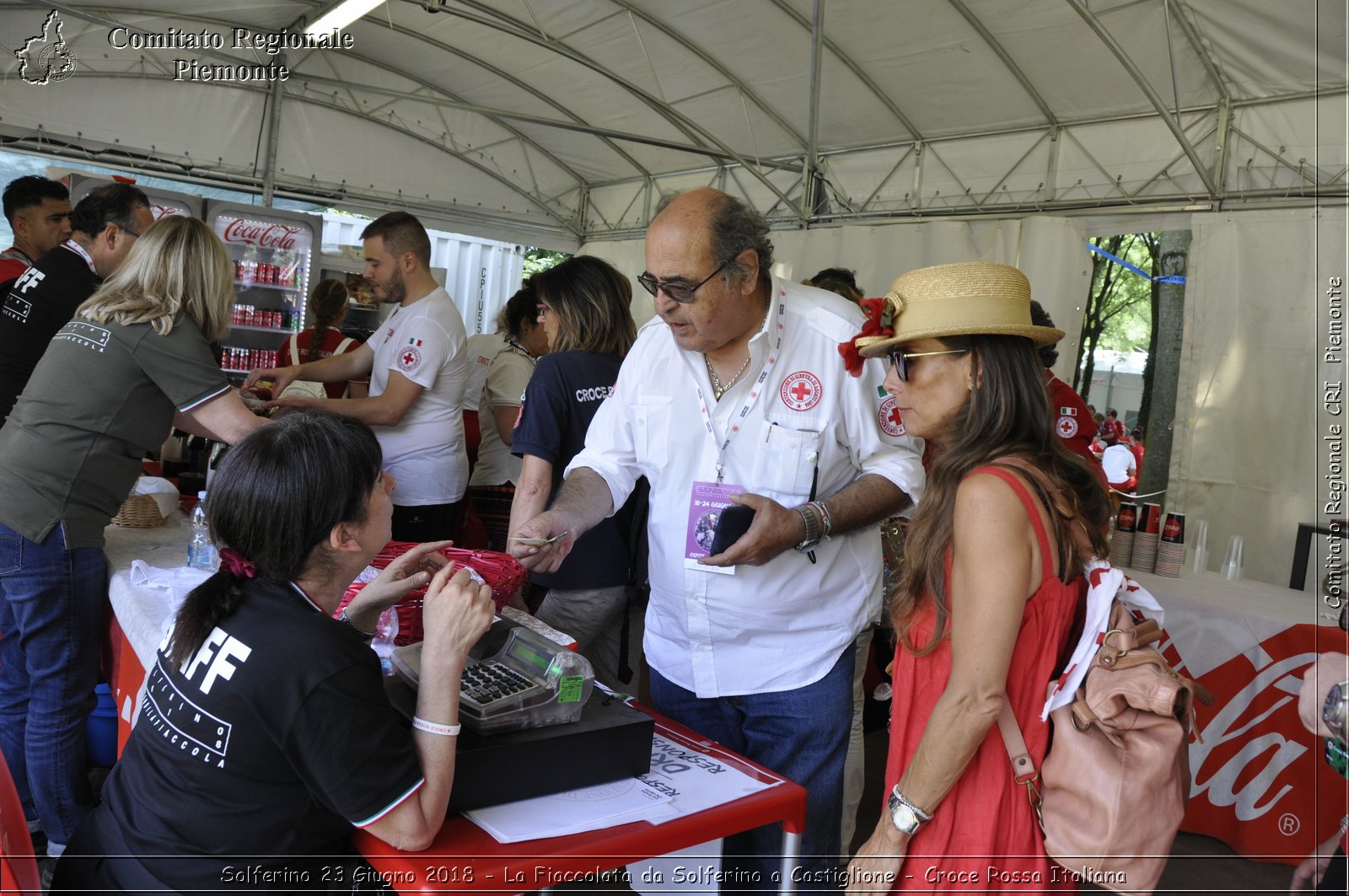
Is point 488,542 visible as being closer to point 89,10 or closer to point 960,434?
point 960,434

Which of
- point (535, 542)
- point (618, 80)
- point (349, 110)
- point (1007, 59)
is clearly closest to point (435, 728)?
point (535, 542)

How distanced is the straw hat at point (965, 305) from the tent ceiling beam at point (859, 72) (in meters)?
6.22

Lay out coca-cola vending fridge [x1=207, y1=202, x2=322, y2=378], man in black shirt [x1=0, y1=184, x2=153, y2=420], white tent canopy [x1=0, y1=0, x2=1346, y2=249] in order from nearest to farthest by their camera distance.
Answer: man in black shirt [x1=0, y1=184, x2=153, y2=420], white tent canopy [x1=0, y1=0, x2=1346, y2=249], coca-cola vending fridge [x1=207, y1=202, x2=322, y2=378]

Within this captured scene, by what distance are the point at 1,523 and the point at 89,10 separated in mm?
7338

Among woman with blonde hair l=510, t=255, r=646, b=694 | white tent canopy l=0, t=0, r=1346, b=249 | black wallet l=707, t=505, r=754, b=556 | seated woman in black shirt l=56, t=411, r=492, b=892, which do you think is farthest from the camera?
white tent canopy l=0, t=0, r=1346, b=249

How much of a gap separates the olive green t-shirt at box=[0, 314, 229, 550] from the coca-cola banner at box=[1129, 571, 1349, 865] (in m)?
3.52

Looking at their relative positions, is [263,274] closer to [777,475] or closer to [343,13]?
[343,13]

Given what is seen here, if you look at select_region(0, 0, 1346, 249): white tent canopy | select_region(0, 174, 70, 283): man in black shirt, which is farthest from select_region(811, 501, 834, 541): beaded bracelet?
select_region(0, 0, 1346, 249): white tent canopy

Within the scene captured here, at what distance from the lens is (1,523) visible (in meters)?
2.46

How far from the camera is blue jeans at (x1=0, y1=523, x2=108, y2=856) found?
2.49m

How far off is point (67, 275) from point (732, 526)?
2.46 metres

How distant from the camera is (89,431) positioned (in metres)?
2.44

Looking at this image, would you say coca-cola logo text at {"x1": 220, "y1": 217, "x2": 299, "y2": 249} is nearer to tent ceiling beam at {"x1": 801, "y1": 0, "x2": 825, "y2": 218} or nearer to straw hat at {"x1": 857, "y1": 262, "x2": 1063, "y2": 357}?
tent ceiling beam at {"x1": 801, "y1": 0, "x2": 825, "y2": 218}

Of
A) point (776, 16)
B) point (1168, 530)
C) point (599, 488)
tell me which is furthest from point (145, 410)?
point (776, 16)
